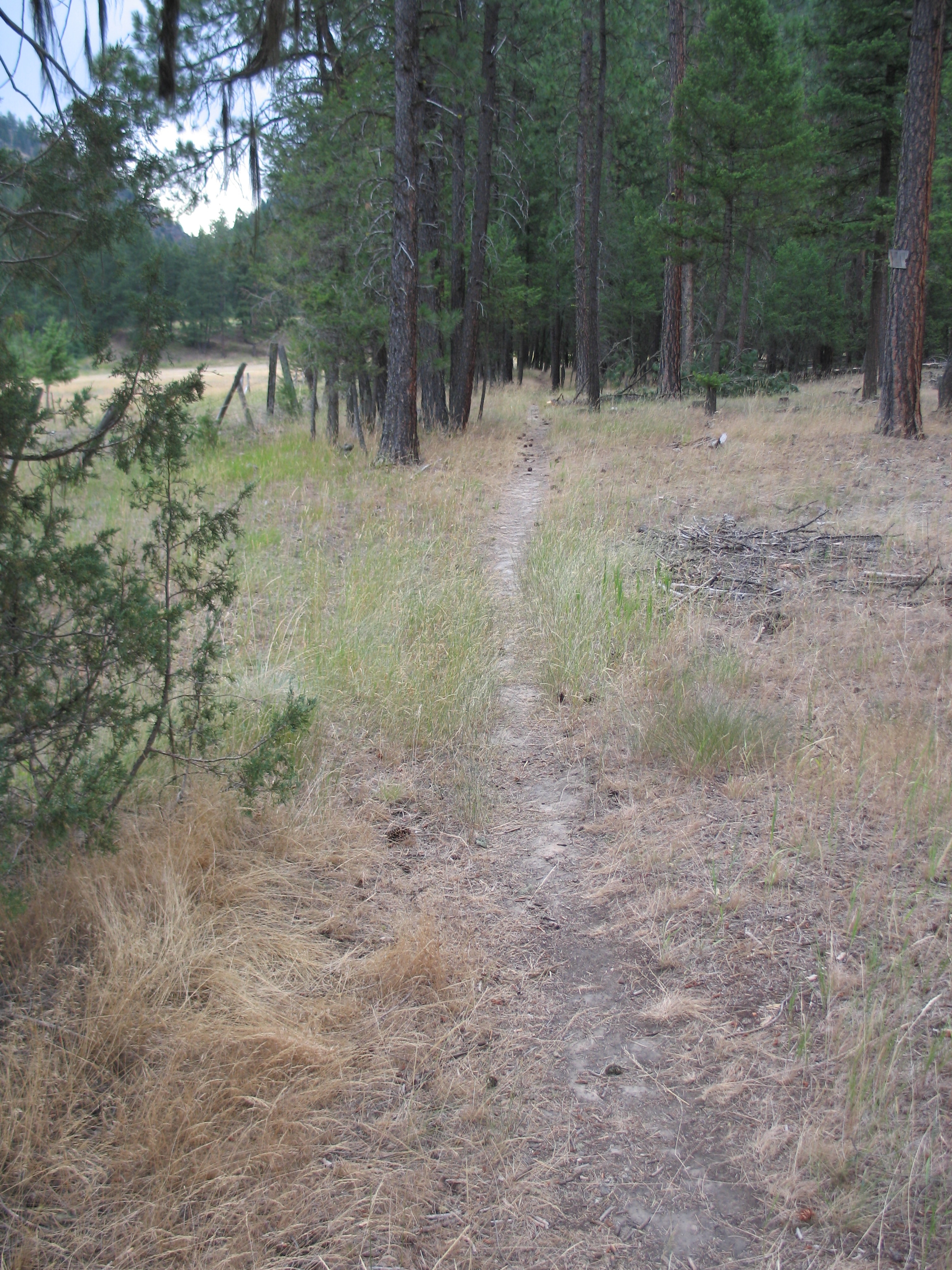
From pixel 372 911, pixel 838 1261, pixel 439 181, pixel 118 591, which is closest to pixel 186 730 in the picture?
pixel 118 591

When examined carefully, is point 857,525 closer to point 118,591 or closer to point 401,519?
point 401,519

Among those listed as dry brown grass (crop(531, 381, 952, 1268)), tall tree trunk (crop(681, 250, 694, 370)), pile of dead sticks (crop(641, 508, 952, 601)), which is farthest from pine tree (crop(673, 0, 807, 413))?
dry brown grass (crop(531, 381, 952, 1268))

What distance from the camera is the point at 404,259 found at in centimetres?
1189

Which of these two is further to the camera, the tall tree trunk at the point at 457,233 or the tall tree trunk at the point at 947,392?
the tall tree trunk at the point at 457,233

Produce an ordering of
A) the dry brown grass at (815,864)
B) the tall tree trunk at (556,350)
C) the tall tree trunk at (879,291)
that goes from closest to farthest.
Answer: the dry brown grass at (815,864) → the tall tree trunk at (879,291) → the tall tree trunk at (556,350)

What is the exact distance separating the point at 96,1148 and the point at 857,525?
747 cm

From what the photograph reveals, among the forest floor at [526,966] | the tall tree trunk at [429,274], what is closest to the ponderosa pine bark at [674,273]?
the tall tree trunk at [429,274]

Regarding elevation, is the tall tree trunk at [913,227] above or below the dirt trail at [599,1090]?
above

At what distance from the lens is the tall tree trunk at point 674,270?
17.7 meters

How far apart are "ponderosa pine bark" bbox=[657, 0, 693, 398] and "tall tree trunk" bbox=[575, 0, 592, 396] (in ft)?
5.85

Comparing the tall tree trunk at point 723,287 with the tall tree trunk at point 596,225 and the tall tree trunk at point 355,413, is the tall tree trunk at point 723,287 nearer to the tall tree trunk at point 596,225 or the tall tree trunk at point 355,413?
the tall tree trunk at point 596,225

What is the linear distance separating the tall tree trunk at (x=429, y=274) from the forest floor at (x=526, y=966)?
34.4ft

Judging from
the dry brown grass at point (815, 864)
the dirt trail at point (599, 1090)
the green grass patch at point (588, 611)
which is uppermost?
the green grass patch at point (588, 611)

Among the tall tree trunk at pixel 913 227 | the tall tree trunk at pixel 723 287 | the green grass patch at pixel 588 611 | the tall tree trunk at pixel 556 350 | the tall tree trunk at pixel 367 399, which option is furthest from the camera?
the tall tree trunk at pixel 556 350
